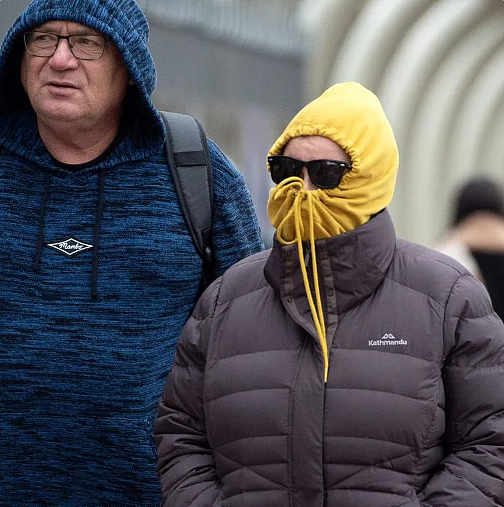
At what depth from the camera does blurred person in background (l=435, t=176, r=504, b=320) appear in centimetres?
594

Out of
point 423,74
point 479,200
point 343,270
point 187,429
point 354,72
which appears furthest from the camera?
point 423,74

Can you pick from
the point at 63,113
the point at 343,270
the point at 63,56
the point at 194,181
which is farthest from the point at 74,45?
the point at 343,270

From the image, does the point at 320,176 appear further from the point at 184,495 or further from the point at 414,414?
the point at 184,495

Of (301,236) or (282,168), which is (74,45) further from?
(301,236)

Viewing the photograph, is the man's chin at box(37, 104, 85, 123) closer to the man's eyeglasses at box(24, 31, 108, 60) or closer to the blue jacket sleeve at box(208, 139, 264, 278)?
the man's eyeglasses at box(24, 31, 108, 60)

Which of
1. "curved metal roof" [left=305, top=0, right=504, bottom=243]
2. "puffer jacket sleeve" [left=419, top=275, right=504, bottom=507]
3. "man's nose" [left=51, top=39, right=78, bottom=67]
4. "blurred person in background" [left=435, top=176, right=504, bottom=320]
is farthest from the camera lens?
"curved metal roof" [left=305, top=0, right=504, bottom=243]

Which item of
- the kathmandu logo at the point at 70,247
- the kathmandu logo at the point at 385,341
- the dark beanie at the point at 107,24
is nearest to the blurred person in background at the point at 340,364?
the kathmandu logo at the point at 385,341

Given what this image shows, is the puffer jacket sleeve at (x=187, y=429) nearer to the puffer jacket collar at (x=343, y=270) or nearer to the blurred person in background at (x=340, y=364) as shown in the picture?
the blurred person in background at (x=340, y=364)

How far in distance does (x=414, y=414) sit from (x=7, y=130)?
1.61 m

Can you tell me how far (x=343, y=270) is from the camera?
9.23ft

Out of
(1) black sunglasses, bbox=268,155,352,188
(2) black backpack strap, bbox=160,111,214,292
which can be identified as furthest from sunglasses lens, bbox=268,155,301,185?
(2) black backpack strap, bbox=160,111,214,292

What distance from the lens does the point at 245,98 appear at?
37.0 feet

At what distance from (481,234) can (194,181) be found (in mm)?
2862

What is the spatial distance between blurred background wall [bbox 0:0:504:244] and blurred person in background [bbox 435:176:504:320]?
2.95 metres
